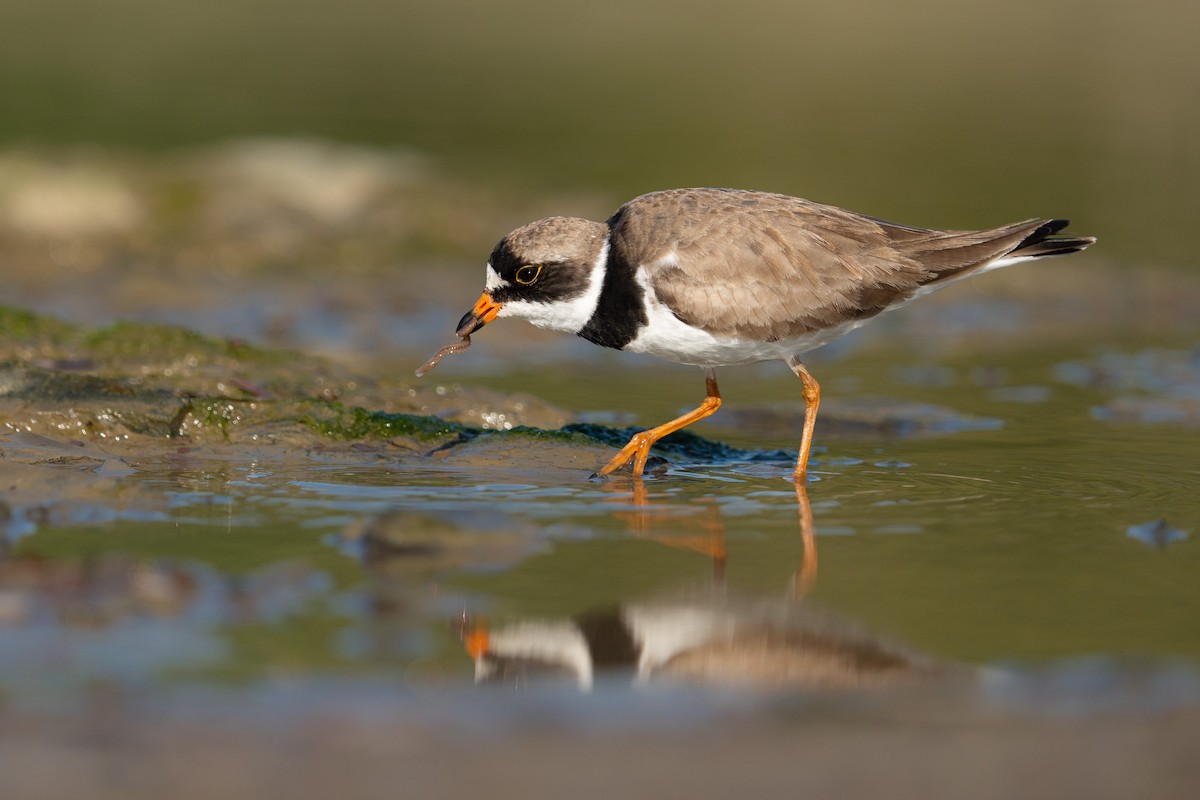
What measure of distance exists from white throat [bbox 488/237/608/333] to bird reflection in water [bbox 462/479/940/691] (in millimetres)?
2605

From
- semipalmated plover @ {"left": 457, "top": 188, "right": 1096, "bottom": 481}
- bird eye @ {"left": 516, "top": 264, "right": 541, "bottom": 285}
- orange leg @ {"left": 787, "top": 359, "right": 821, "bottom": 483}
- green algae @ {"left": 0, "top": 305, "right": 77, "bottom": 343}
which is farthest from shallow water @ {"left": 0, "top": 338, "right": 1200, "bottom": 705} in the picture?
green algae @ {"left": 0, "top": 305, "right": 77, "bottom": 343}

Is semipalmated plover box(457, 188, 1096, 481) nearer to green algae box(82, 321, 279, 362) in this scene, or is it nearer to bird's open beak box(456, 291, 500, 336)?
bird's open beak box(456, 291, 500, 336)

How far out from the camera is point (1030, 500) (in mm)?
7637

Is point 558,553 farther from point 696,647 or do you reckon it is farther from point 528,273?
point 528,273

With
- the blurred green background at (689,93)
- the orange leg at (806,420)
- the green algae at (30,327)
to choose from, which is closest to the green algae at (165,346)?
the green algae at (30,327)

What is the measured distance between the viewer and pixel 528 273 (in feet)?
27.1

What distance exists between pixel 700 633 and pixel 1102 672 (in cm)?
141

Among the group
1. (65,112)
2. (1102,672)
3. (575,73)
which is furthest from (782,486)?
(575,73)

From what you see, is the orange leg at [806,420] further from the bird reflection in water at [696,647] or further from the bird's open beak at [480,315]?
the bird reflection in water at [696,647]

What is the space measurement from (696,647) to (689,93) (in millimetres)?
27386

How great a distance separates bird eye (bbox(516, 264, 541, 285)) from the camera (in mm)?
8227

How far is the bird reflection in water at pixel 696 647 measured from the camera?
5.04m

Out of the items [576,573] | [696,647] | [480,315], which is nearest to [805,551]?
[576,573]

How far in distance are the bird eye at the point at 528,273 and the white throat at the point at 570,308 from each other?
0.42ft
